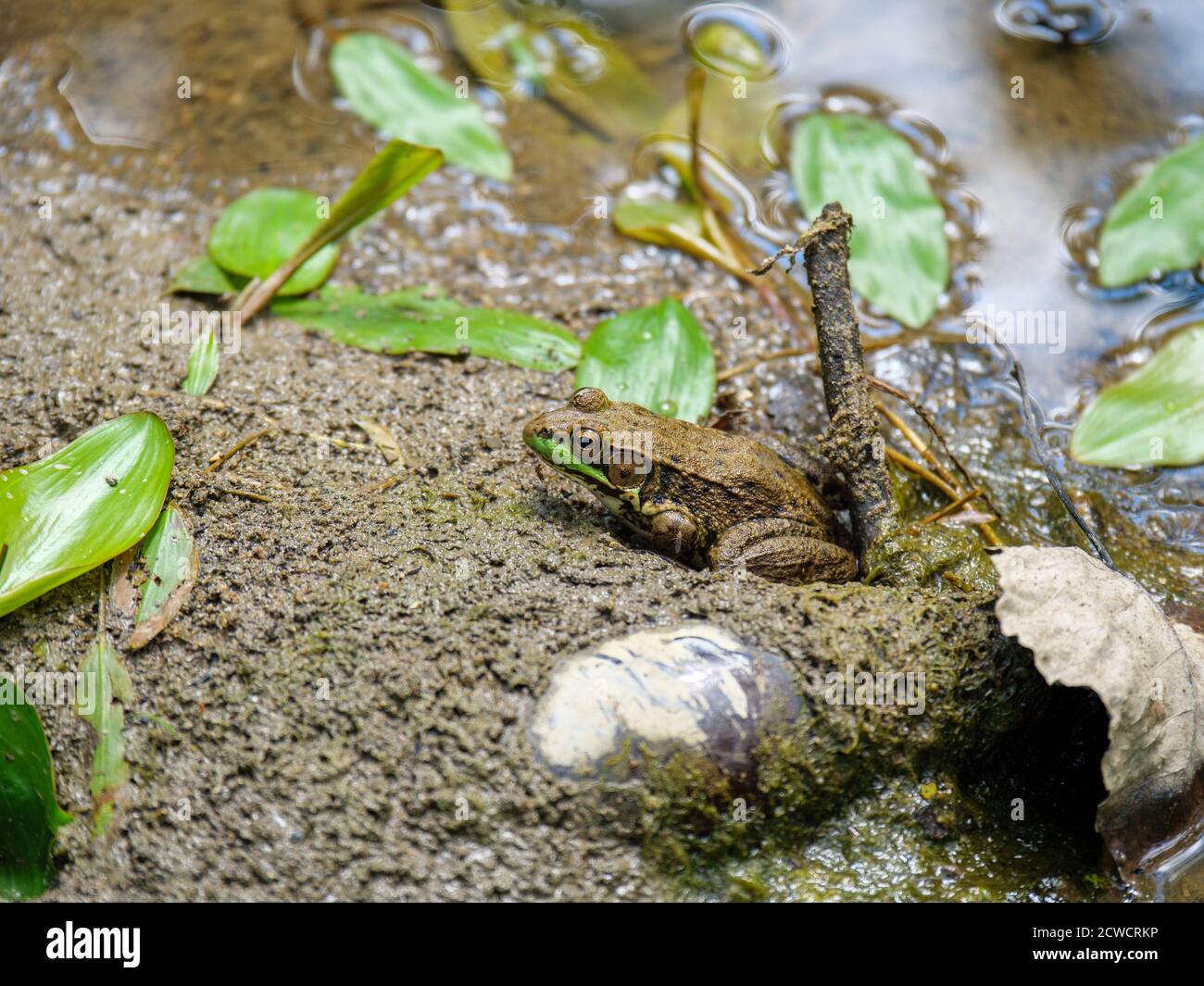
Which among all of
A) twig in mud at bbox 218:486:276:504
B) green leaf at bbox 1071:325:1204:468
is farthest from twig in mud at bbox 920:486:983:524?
twig in mud at bbox 218:486:276:504

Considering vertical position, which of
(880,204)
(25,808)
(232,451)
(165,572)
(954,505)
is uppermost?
(880,204)

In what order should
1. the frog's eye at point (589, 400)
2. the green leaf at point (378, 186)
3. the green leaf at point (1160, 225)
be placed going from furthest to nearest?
1. the green leaf at point (1160, 225)
2. the green leaf at point (378, 186)
3. the frog's eye at point (589, 400)

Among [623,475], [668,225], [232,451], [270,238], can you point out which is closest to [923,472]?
[623,475]

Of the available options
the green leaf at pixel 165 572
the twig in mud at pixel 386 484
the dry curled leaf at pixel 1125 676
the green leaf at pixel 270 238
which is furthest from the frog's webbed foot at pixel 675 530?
the green leaf at pixel 270 238

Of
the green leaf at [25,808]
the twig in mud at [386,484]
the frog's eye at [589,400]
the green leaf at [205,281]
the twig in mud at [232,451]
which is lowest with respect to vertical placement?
the green leaf at [25,808]

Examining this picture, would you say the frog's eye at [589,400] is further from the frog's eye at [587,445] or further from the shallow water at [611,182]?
the shallow water at [611,182]

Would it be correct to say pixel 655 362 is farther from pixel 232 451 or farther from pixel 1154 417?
pixel 1154 417

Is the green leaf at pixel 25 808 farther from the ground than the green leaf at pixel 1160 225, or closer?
closer
